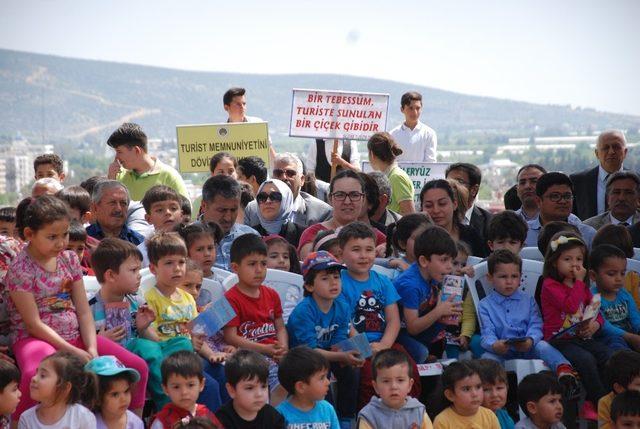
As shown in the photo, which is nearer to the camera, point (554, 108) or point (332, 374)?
point (332, 374)

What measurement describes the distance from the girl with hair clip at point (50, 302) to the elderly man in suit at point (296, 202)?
9.90ft

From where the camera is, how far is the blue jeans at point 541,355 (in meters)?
6.95

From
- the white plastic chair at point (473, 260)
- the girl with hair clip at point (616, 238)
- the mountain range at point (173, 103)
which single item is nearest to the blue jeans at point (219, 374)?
the white plastic chair at point (473, 260)

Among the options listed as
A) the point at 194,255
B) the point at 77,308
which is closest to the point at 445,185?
the point at 194,255

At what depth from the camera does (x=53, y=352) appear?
5.56m

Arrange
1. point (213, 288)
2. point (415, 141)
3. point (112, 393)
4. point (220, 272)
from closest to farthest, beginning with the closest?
point (112, 393) < point (213, 288) < point (220, 272) < point (415, 141)

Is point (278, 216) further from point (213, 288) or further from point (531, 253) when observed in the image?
point (531, 253)

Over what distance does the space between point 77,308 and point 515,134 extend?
42081 millimetres

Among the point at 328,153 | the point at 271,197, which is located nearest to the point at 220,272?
the point at 271,197

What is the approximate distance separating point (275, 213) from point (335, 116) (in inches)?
136

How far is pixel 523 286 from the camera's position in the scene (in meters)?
7.58

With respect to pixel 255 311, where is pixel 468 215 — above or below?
above

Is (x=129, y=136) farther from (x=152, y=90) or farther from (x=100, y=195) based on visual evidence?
(x=152, y=90)

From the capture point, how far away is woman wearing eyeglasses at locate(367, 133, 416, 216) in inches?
400
